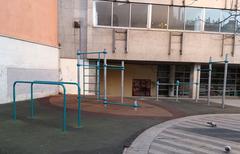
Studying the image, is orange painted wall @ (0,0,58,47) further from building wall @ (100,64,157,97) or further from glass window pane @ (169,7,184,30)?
glass window pane @ (169,7,184,30)

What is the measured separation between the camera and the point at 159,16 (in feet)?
45.9

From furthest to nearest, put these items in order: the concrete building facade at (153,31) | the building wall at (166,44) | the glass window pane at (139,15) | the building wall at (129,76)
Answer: the building wall at (129,76) → the glass window pane at (139,15) → the building wall at (166,44) → the concrete building facade at (153,31)

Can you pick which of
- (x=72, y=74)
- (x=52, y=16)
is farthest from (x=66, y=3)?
(x=72, y=74)

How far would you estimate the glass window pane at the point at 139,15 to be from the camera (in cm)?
1373

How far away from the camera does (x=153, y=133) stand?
5.41 meters

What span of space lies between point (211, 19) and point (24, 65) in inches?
495

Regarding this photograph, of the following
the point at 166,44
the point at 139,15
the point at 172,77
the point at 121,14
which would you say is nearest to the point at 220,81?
the point at 172,77

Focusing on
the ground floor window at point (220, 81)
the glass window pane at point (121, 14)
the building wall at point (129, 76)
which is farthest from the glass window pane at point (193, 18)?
the ground floor window at point (220, 81)

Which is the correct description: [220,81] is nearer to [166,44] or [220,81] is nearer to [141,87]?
[141,87]

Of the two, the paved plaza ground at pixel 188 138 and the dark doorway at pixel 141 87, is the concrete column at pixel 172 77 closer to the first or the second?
the dark doorway at pixel 141 87

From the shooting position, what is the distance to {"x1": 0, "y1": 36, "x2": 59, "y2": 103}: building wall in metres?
8.68

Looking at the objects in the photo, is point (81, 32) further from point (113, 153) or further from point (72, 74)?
point (113, 153)

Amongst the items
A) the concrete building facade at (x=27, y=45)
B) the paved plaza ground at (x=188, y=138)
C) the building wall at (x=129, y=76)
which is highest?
the concrete building facade at (x=27, y=45)

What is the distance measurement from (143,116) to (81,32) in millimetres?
8000
